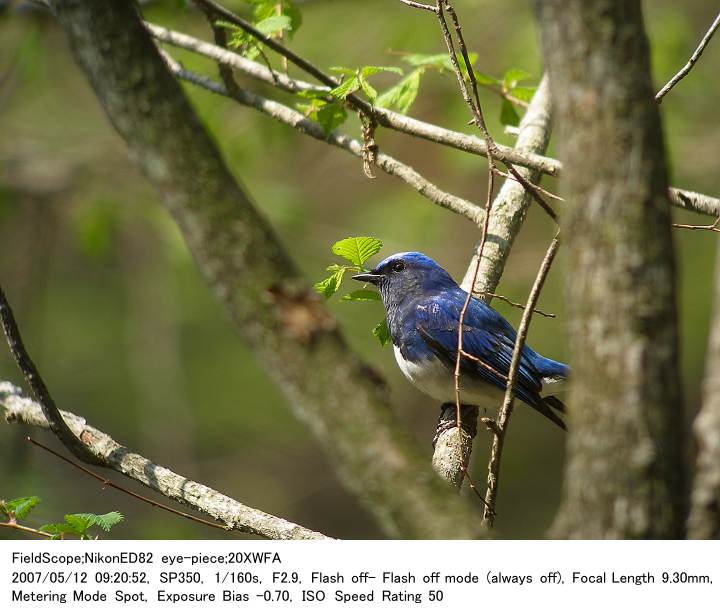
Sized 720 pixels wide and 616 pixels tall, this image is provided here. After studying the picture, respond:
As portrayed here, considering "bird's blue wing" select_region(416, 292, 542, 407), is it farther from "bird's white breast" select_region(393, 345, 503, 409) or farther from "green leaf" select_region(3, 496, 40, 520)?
"green leaf" select_region(3, 496, 40, 520)

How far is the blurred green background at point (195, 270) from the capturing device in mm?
6883

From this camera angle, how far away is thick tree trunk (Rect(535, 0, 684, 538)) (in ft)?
4.69

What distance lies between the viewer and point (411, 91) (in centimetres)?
354

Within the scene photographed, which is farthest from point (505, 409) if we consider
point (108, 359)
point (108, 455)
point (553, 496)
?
point (553, 496)

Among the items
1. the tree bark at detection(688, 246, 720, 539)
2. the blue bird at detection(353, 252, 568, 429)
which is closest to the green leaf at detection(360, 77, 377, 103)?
the blue bird at detection(353, 252, 568, 429)

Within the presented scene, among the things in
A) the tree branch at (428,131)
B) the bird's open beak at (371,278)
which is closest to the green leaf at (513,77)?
the tree branch at (428,131)

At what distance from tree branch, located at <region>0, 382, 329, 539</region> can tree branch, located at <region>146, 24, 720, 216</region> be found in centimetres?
145

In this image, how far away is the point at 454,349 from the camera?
14.0ft

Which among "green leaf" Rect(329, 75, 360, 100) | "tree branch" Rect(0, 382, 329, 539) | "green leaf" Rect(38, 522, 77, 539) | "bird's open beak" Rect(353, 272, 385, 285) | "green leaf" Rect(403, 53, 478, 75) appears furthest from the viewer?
"bird's open beak" Rect(353, 272, 385, 285)

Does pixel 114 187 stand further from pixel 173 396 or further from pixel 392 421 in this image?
pixel 392 421

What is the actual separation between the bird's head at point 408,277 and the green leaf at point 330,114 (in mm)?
1436

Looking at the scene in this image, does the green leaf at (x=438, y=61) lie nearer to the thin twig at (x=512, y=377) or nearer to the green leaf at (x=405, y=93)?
the green leaf at (x=405, y=93)

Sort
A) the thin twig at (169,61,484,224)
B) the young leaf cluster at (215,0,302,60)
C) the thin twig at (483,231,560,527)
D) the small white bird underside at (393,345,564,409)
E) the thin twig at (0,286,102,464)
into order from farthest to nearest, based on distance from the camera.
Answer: the small white bird underside at (393,345,564,409), the thin twig at (169,61,484,224), the young leaf cluster at (215,0,302,60), the thin twig at (0,286,102,464), the thin twig at (483,231,560,527)

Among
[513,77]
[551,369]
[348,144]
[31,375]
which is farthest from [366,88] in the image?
[551,369]
